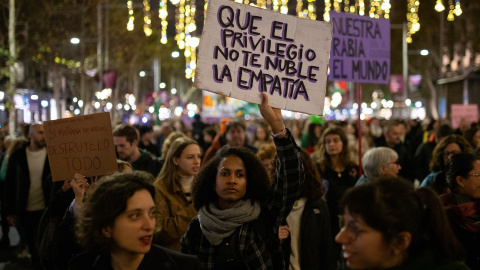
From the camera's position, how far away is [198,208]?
16.1 ft

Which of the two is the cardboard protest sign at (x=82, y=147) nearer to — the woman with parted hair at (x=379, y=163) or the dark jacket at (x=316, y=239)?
the dark jacket at (x=316, y=239)

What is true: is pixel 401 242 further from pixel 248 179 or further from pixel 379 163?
pixel 379 163

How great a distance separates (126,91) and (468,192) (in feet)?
173

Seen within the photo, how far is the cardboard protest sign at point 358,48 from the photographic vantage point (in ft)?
31.1

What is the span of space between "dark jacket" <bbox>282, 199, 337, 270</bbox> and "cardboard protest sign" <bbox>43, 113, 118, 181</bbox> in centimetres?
184

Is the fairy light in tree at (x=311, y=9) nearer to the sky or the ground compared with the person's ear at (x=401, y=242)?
nearer to the sky

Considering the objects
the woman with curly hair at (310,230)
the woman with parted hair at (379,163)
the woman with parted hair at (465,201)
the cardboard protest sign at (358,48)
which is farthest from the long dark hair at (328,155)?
the woman with parted hair at (465,201)

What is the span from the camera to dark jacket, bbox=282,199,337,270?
622 cm

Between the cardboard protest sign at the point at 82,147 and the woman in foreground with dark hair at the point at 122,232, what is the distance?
1.61 m

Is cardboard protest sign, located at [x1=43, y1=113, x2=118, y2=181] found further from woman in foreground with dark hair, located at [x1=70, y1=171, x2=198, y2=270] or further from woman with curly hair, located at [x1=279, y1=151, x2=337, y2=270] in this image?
woman with curly hair, located at [x1=279, y1=151, x2=337, y2=270]

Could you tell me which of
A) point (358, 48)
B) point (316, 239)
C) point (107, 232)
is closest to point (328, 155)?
point (358, 48)

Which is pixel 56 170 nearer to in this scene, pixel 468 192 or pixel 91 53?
pixel 468 192

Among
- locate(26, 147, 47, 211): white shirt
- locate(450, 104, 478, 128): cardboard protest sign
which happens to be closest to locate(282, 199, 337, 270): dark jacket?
locate(26, 147, 47, 211): white shirt

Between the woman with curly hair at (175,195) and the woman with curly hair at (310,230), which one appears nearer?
the woman with curly hair at (175,195)
